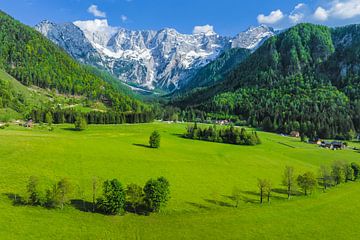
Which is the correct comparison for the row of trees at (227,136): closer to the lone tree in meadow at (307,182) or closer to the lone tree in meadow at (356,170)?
the lone tree in meadow at (356,170)

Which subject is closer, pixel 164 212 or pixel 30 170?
pixel 164 212

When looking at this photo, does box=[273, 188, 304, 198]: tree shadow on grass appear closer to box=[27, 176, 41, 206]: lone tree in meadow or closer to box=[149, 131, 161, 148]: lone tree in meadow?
box=[149, 131, 161, 148]: lone tree in meadow

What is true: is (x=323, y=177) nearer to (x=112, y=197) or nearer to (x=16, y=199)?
(x=112, y=197)

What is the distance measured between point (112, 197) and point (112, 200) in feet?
2.63

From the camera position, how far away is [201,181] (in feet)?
337

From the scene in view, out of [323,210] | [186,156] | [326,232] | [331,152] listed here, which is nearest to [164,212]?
[326,232]

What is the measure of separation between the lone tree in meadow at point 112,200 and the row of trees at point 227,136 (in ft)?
375

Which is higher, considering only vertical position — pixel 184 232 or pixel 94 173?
pixel 94 173

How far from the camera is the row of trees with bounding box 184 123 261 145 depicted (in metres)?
181

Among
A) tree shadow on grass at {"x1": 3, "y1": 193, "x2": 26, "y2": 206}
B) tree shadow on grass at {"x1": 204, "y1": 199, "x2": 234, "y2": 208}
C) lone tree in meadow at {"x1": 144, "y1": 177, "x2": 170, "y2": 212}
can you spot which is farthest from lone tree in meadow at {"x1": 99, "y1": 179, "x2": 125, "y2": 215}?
tree shadow on grass at {"x1": 204, "y1": 199, "x2": 234, "y2": 208}

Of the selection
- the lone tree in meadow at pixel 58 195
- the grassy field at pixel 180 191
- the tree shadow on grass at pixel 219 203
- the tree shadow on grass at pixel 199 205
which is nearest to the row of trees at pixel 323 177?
the grassy field at pixel 180 191

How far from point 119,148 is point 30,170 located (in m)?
47.2

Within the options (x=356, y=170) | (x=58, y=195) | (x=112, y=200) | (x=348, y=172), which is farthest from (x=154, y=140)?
(x=356, y=170)

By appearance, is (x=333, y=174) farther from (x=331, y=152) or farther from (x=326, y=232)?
(x=331, y=152)
